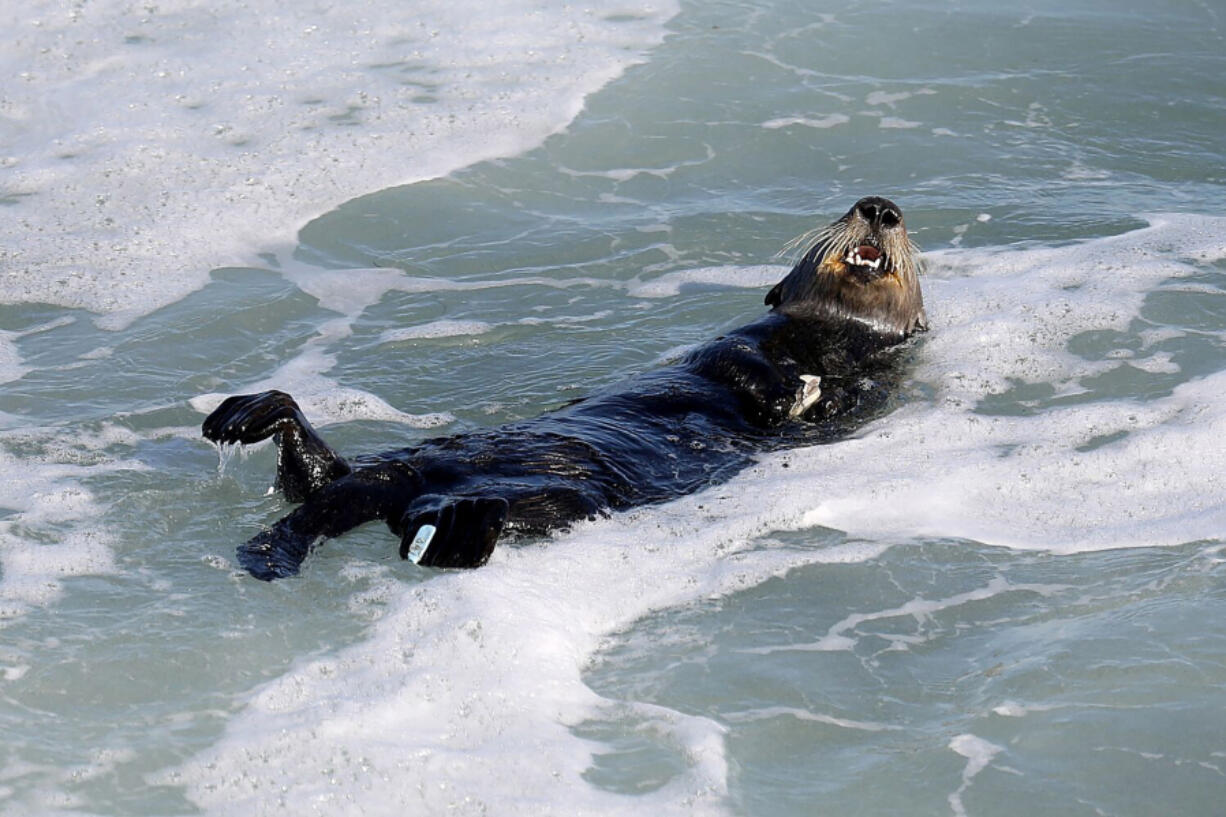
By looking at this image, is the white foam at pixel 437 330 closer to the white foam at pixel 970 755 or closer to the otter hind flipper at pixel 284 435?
the otter hind flipper at pixel 284 435

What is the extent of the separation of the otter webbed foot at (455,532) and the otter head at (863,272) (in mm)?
2402

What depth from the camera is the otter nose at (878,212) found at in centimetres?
642

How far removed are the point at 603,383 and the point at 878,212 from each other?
145cm

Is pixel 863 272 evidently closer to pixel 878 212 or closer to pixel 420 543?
pixel 878 212

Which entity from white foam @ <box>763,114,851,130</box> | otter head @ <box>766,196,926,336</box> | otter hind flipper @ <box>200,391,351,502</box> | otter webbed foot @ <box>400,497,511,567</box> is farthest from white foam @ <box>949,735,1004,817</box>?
white foam @ <box>763,114,851,130</box>

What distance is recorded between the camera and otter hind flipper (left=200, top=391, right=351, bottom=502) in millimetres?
4750

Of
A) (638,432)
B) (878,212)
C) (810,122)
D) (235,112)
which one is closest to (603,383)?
(638,432)

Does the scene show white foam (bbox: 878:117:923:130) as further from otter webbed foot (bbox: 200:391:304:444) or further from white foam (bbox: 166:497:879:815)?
otter webbed foot (bbox: 200:391:304:444)

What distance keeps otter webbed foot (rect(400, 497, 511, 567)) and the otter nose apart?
2.53 metres

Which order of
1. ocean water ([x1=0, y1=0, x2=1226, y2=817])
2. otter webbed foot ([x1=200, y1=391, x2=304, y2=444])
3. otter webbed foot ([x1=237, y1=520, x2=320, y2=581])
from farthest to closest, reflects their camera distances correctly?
1. otter webbed foot ([x1=200, y1=391, x2=304, y2=444])
2. otter webbed foot ([x1=237, y1=520, x2=320, y2=581])
3. ocean water ([x1=0, y1=0, x2=1226, y2=817])

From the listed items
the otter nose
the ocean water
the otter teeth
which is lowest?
the ocean water

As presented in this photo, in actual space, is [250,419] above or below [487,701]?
above

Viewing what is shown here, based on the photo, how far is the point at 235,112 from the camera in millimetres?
9984

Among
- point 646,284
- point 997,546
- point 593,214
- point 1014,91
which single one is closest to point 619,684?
point 997,546
